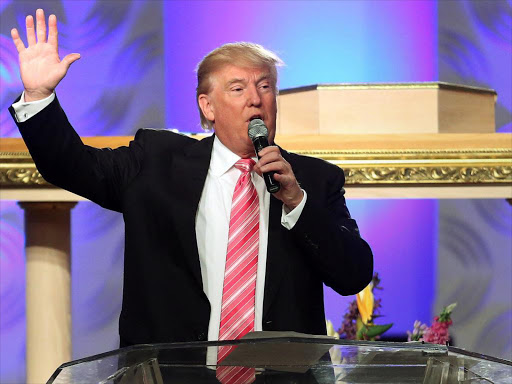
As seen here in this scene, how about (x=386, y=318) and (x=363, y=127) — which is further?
(x=386, y=318)

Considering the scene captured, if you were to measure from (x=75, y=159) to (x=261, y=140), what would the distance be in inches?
18.4

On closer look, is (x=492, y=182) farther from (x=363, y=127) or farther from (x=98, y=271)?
(x=98, y=271)

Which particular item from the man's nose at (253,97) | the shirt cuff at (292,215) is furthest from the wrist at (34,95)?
the shirt cuff at (292,215)

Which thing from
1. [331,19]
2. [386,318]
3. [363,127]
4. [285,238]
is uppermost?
[331,19]

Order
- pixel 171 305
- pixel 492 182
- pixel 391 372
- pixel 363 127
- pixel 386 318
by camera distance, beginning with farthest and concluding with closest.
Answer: pixel 386 318 < pixel 363 127 < pixel 492 182 < pixel 171 305 < pixel 391 372

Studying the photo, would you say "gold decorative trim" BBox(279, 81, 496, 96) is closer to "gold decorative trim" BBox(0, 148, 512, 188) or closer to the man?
"gold decorative trim" BBox(0, 148, 512, 188)

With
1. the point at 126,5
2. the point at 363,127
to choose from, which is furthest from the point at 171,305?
the point at 126,5

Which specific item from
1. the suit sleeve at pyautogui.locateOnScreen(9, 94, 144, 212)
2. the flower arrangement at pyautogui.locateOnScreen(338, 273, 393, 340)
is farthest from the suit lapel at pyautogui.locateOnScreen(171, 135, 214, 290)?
the flower arrangement at pyautogui.locateOnScreen(338, 273, 393, 340)

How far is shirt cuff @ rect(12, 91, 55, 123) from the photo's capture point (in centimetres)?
211

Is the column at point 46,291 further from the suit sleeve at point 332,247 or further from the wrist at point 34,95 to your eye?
the suit sleeve at point 332,247

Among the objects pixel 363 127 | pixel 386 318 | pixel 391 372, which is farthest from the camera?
pixel 386 318

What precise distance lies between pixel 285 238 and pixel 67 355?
1211 millimetres

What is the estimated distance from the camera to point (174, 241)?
228 centimetres

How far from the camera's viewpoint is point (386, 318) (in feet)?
14.3
